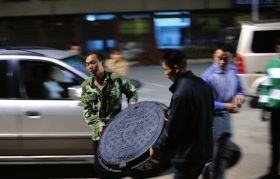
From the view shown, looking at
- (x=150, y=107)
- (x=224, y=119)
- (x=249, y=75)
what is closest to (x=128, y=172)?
(x=150, y=107)

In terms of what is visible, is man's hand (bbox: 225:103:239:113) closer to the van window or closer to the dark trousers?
the dark trousers

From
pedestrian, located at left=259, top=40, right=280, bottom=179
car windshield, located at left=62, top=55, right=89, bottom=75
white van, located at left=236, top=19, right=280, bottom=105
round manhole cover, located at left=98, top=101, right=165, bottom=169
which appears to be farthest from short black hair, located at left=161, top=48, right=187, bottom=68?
white van, located at left=236, top=19, right=280, bottom=105

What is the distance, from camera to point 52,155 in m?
6.18

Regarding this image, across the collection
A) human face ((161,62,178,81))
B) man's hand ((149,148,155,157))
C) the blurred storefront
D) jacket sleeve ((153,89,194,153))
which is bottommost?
the blurred storefront

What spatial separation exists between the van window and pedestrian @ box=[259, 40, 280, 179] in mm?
5511

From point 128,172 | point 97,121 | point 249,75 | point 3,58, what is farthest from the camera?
point 249,75

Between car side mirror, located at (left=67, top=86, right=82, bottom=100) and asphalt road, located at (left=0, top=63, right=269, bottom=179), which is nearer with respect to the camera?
car side mirror, located at (left=67, top=86, right=82, bottom=100)

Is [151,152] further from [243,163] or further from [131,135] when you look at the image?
[243,163]

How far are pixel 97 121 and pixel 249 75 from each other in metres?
7.22

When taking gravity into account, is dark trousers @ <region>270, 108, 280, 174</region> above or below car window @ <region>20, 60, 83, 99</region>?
below

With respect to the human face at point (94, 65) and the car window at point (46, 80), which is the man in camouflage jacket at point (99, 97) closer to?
the human face at point (94, 65)

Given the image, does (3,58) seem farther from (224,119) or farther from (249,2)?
(249,2)

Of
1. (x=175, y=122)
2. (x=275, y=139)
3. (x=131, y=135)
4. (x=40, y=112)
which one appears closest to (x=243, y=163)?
(x=275, y=139)

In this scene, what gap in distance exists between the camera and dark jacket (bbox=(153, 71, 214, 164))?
11.8 feet
